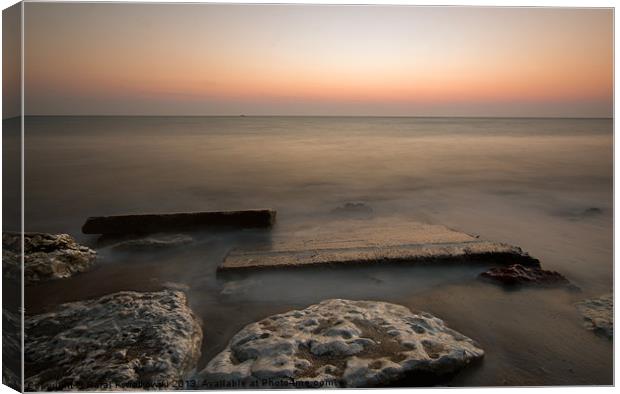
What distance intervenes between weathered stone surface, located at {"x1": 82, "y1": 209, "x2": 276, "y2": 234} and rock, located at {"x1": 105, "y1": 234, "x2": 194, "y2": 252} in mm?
88

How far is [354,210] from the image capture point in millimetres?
3270

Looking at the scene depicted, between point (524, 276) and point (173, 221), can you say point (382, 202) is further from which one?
point (173, 221)

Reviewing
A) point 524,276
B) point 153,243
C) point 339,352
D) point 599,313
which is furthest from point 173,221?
point 599,313

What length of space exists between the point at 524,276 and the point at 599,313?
1.15ft

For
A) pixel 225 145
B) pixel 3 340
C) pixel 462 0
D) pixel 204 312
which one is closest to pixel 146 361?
pixel 204 312

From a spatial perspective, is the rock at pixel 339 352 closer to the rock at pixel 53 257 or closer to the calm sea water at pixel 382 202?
the calm sea water at pixel 382 202

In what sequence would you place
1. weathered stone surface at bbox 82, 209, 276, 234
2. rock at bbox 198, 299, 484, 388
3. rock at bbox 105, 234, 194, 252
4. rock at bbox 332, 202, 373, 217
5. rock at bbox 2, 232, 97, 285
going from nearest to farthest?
1. rock at bbox 198, 299, 484, 388
2. rock at bbox 2, 232, 97, 285
3. rock at bbox 105, 234, 194, 252
4. weathered stone surface at bbox 82, 209, 276, 234
5. rock at bbox 332, 202, 373, 217

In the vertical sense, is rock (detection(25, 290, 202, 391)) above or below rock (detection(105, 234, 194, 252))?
below

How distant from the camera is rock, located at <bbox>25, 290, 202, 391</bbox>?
1.62 meters

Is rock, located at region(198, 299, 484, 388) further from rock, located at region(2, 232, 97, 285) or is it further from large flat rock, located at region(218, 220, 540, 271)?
rock, located at region(2, 232, 97, 285)

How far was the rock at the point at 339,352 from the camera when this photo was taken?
5.25ft

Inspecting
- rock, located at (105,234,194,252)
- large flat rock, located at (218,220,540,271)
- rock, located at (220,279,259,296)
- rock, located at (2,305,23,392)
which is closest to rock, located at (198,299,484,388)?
rock, located at (220,279,259,296)

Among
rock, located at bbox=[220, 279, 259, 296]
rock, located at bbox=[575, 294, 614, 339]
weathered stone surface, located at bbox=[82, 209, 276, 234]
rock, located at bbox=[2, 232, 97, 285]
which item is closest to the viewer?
rock, located at bbox=[575, 294, 614, 339]

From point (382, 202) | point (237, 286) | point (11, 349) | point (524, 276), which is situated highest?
point (382, 202)
